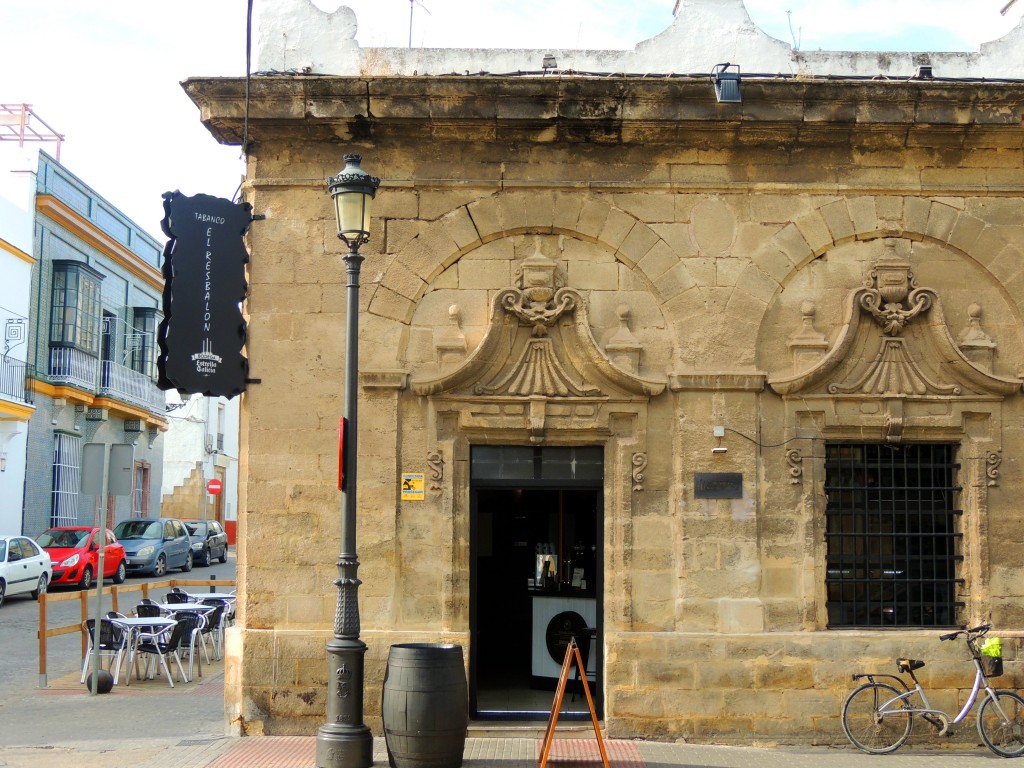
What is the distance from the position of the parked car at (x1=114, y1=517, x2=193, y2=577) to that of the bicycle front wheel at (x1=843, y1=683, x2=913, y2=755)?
23.8 m

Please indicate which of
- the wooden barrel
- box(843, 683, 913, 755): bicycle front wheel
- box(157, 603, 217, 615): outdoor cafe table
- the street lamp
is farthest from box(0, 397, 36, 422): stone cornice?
box(843, 683, 913, 755): bicycle front wheel

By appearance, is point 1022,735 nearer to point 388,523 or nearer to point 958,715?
point 958,715

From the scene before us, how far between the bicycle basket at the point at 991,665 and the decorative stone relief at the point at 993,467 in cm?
155

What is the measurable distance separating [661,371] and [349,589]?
3.59 meters

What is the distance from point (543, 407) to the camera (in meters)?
10.9

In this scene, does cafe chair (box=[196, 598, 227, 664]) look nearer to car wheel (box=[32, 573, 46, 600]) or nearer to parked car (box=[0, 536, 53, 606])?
parked car (box=[0, 536, 53, 606])

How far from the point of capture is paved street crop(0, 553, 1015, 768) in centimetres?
968

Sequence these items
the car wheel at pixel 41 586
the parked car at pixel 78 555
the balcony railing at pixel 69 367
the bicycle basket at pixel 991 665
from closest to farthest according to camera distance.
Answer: the bicycle basket at pixel 991 665 → the car wheel at pixel 41 586 → the parked car at pixel 78 555 → the balcony railing at pixel 69 367

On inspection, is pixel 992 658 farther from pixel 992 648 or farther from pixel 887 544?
pixel 887 544

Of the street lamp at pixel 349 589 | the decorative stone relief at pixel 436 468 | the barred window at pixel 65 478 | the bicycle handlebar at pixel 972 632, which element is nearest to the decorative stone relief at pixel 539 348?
the decorative stone relief at pixel 436 468

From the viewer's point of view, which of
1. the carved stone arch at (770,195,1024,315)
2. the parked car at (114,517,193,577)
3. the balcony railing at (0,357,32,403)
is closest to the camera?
the carved stone arch at (770,195,1024,315)

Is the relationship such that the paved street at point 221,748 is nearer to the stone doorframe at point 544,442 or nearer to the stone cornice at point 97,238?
the stone doorframe at point 544,442

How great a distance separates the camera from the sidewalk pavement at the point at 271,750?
9.66 meters

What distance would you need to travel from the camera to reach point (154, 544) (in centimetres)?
3138
